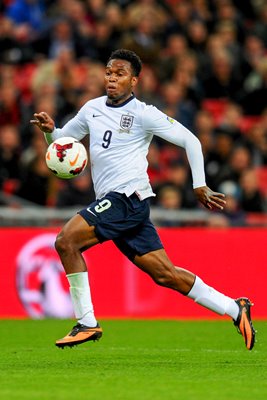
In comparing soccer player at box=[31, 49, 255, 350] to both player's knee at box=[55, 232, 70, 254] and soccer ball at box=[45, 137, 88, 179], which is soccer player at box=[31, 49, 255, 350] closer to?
player's knee at box=[55, 232, 70, 254]

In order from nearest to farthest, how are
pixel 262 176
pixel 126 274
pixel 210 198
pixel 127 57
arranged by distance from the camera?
pixel 210 198
pixel 127 57
pixel 126 274
pixel 262 176

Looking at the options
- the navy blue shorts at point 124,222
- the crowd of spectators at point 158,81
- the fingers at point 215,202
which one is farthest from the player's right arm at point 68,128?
the crowd of spectators at point 158,81

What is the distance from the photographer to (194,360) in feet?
30.4

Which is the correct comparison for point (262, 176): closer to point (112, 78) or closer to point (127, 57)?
point (127, 57)

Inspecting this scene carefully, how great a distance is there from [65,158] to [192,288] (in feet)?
4.89

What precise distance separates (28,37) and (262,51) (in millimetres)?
4064

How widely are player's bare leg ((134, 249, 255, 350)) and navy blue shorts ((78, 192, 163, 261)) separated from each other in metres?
0.09

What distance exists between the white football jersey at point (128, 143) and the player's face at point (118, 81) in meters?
0.06

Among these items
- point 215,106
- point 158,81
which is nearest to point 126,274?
point 158,81

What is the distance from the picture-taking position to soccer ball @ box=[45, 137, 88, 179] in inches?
364

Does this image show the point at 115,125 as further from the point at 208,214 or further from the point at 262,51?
the point at 262,51

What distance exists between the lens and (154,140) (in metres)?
17.2

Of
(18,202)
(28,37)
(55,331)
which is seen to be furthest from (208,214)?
(28,37)

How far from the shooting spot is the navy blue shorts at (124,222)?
9.13 metres
